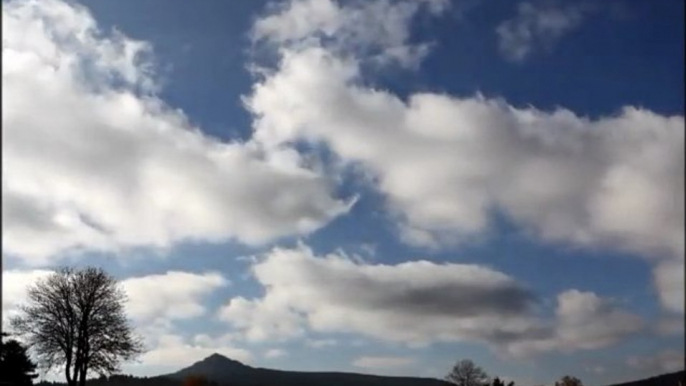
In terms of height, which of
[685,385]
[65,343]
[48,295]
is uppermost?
[48,295]

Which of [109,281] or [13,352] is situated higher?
[109,281]

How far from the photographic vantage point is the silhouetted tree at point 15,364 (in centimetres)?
5606

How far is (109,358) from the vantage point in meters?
65.7

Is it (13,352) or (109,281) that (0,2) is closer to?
(13,352)

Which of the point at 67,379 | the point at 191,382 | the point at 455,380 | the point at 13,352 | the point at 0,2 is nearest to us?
the point at 0,2

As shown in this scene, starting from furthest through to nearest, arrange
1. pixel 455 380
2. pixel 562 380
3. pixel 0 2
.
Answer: pixel 455 380
pixel 562 380
pixel 0 2

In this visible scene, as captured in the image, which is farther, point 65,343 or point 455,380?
point 455,380

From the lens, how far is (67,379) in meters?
65.0

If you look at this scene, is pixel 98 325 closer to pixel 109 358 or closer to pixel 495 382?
pixel 109 358

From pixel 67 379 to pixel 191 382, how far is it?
56.2 m

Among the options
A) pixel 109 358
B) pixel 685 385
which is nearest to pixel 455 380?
pixel 685 385

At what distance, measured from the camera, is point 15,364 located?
191ft

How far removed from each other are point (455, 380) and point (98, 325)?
99038 millimetres

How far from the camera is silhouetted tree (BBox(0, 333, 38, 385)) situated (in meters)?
56.1
